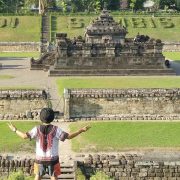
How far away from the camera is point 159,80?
36.2 metres

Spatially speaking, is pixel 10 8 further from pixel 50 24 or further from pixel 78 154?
pixel 78 154

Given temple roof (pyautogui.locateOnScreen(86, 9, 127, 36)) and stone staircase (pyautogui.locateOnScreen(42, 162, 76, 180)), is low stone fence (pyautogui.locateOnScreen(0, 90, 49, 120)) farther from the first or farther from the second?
temple roof (pyautogui.locateOnScreen(86, 9, 127, 36))

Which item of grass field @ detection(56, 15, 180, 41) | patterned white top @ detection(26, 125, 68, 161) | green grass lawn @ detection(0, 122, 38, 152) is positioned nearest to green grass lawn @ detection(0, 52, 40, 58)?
grass field @ detection(56, 15, 180, 41)

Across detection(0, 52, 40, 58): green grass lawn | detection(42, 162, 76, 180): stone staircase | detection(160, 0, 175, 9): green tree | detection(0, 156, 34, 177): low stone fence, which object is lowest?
detection(0, 52, 40, 58): green grass lawn

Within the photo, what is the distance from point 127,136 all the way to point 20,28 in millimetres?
46456

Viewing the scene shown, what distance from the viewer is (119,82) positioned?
3481 centimetres

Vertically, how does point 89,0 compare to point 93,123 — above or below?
above

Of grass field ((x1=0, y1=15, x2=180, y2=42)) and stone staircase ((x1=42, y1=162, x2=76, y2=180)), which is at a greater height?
grass field ((x1=0, y1=15, x2=180, y2=42))

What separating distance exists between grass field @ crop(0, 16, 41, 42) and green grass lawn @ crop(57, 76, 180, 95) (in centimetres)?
2569

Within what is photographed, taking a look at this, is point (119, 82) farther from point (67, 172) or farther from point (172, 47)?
point (172, 47)

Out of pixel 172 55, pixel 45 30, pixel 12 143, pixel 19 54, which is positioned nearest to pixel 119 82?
pixel 12 143

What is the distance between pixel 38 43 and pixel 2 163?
46514 millimetres

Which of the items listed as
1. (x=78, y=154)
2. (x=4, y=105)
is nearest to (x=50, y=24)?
(x=4, y=105)

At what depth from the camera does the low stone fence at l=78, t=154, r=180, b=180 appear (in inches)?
527
